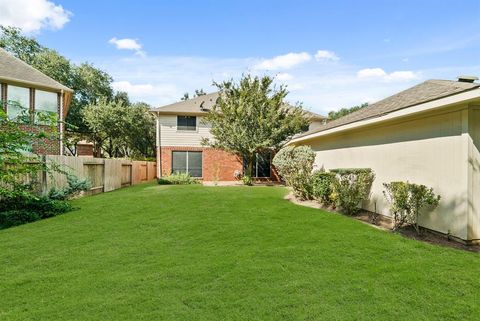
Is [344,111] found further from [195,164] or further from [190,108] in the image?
[195,164]

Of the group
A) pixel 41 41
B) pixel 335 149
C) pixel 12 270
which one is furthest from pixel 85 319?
pixel 41 41

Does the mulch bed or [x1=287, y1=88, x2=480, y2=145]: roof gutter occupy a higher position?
[x1=287, y1=88, x2=480, y2=145]: roof gutter

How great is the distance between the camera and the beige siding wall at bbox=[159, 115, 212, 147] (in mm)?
19891

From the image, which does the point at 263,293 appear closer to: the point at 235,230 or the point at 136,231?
the point at 235,230

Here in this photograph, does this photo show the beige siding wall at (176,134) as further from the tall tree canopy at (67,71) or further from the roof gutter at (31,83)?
the tall tree canopy at (67,71)

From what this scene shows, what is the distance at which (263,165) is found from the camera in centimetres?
2041

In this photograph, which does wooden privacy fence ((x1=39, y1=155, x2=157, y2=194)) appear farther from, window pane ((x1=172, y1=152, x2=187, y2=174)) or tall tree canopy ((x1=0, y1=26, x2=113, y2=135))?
tall tree canopy ((x1=0, y1=26, x2=113, y2=135))

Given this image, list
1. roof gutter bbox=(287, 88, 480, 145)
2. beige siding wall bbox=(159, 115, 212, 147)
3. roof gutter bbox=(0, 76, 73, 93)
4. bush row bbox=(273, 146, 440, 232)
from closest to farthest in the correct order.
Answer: roof gutter bbox=(287, 88, 480, 145), bush row bbox=(273, 146, 440, 232), roof gutter bbox=(0, 76, 73, 93), beige siding wall bbox=(159, 115, 212, 147)

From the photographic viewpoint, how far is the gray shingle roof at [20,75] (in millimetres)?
14488

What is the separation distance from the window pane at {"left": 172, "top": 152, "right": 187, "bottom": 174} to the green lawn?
12.6m

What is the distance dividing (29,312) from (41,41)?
33408 millimetres

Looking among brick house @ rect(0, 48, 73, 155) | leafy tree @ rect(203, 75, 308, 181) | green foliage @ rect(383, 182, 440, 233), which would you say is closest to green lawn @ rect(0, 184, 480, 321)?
green foliage @ rect(383, 182, 440, 233)

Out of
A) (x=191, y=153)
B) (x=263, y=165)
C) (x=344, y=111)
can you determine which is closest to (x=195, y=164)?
(x=191, y=153)

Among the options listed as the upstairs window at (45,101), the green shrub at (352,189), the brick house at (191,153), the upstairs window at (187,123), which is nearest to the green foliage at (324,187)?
the green shrub at (352,189)
